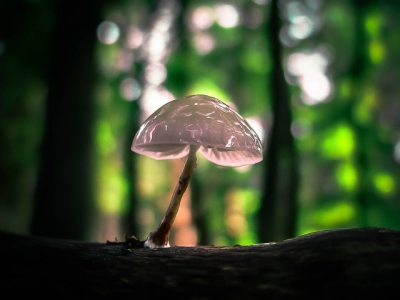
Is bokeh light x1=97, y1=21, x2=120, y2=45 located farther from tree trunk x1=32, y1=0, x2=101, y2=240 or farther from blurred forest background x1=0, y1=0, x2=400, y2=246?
tree trunk x1=32, y1=0, x2=101, y2=240

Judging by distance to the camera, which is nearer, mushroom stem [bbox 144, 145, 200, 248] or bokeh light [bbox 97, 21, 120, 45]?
mushroom stem [bbox 144, 145, 200, 248]

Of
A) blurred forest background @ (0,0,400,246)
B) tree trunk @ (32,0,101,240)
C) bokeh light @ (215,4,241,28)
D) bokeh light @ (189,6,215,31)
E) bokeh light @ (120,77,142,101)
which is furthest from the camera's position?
bokeh light @ (189,6,215,31)

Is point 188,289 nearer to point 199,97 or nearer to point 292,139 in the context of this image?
point 199,97

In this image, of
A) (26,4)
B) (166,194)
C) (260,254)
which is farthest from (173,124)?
(166,194)

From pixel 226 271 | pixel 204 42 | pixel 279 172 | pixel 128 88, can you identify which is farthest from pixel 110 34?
pixel 226 271

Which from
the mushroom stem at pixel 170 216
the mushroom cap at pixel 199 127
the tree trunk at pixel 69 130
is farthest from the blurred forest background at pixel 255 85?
the mushroom cap at pixel 199 127

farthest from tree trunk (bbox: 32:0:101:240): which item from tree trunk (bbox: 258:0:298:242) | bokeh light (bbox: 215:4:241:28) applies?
bokeh light (bbox: 215:4:241:28)
